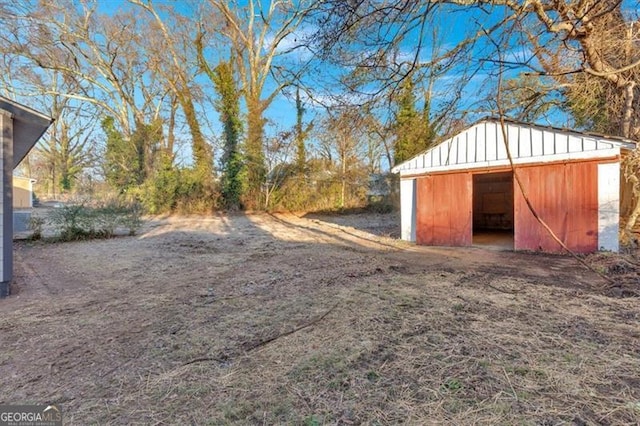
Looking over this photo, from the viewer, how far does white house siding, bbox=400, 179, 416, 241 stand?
362 inches

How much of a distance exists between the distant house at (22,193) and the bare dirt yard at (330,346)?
76.4 ft

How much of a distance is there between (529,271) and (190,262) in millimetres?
6199

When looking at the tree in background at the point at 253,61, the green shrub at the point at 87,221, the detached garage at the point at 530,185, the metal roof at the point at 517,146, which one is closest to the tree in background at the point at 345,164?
the tree in background at the point at 253,61

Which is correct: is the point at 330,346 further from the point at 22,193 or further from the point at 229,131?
the point at 22,193

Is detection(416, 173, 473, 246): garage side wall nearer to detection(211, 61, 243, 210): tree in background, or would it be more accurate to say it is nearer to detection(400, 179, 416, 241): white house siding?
detection(400, 179, 416, 241): white house siding

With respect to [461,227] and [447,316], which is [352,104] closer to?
[447,316]

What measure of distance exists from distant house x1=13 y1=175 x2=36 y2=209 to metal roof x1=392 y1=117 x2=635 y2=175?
89.7 ft

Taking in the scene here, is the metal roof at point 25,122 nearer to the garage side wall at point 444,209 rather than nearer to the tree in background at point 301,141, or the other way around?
the garage side wall at point 444,209

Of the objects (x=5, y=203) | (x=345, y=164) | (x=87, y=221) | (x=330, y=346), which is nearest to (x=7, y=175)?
(x=5, y=203)

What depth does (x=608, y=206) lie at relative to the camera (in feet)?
20.1

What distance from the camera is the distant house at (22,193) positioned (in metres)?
21.9

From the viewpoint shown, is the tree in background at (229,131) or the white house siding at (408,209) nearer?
the white house siding at (408,209)

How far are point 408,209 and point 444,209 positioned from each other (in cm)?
116

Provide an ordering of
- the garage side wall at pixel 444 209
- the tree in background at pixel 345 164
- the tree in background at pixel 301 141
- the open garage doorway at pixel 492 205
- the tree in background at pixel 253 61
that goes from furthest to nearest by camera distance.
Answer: the tree in background at pixel 345 164, the tree in background at pixel 301 141, the tree in background at pixel 253 61, the open garage doorway at pixel 492 205, the garage side wall at pixel 444 209
